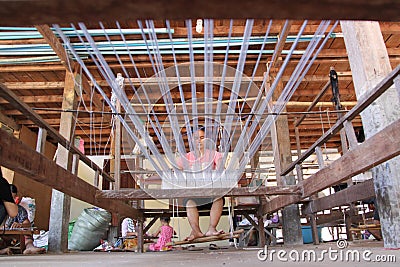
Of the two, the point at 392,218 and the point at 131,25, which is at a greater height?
the point at 131,25

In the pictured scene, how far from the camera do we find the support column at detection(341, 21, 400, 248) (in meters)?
2.26

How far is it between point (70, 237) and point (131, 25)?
3631 mm

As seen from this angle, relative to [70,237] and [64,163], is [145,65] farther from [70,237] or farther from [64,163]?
[70,237]

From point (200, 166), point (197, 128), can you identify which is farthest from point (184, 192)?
point (197, 128)

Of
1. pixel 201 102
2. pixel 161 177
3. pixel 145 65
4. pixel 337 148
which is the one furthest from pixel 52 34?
pixel 337 148

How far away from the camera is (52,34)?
153 inches

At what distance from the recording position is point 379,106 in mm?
2426

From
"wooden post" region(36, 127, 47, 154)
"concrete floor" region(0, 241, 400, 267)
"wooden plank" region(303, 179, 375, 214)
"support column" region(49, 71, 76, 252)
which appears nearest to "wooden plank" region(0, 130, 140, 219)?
"wooden post" region(36, 127, 47, 154)

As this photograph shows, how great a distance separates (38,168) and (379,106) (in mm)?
2206

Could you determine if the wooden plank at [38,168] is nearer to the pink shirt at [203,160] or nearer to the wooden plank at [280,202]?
the pink shirt at [203,160]

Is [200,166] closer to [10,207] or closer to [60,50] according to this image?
[10,207]

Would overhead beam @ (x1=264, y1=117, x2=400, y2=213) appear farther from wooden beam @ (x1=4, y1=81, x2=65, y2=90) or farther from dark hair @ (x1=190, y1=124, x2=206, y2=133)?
wooden beam @ (x1=4, y1=81, x2=65, y2=90)

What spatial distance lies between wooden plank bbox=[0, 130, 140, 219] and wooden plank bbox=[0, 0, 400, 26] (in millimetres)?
1233

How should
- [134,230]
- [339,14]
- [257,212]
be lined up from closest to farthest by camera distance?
[339,14], [257,212], [134,230]
